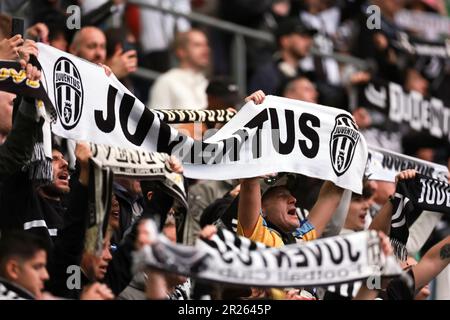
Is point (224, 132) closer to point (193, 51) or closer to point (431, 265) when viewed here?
point (431, 265)

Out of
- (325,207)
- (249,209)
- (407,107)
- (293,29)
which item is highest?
(293,29)

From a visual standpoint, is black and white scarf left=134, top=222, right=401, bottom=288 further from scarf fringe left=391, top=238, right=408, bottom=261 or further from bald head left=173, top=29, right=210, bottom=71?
bald head left=173, top=29, right=210, bottom=71

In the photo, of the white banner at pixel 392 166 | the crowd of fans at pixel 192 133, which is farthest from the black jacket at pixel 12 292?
the white banner at pixel 392 166

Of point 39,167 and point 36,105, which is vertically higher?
point 36,105

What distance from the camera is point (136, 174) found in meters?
7.16

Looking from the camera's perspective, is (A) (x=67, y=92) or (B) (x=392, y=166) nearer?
(A) (x=67, y=92)

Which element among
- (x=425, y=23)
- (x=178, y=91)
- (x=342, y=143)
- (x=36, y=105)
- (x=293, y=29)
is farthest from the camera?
(x=425, y=23)

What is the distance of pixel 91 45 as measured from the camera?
32.0 ft

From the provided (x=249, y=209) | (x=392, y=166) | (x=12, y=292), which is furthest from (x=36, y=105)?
(x=392, y=166)

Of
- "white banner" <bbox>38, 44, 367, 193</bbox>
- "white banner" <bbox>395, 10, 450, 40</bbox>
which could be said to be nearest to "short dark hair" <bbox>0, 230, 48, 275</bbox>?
"white banner" <bbox>38, 44, 367, 193</bbox>

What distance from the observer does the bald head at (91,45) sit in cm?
970

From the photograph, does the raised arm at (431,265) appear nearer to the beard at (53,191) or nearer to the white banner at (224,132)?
the white banner at (224,132)

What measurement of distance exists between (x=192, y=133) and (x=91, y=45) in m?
1.16
